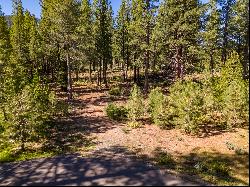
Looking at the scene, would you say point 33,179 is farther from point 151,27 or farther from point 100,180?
point 151,27

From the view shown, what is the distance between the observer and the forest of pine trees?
1141 inches

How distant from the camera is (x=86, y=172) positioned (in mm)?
17812

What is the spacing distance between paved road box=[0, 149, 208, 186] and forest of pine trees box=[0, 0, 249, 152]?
5.70 m

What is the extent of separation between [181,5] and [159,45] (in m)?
5.02

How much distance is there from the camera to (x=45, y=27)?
159ft

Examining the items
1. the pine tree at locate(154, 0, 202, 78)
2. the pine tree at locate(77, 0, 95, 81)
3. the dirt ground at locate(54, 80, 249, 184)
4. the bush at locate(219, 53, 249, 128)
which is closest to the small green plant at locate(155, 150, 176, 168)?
the dirt ground at locate(54, 80, 249, 184)

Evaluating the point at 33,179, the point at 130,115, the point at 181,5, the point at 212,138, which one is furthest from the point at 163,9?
the point at 33,179

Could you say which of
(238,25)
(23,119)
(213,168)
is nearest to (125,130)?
(23,119)

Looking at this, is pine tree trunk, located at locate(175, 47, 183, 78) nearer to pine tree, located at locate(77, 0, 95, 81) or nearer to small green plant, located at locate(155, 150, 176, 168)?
pine tree, located at locate(77, 0, 95, 81)

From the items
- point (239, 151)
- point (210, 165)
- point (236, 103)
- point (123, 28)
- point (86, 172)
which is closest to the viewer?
point (86, 172)

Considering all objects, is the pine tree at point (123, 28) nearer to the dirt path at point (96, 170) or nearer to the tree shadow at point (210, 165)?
the dirt path at point (96, 170)

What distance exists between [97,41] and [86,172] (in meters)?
32.4

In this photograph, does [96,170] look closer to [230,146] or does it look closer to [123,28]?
[230,146]

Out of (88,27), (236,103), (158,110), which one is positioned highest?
(88,27)
